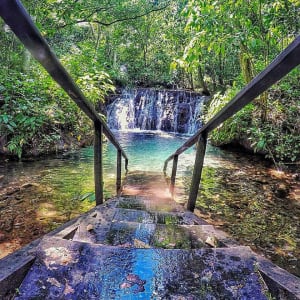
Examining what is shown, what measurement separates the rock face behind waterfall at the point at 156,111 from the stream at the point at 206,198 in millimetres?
7387

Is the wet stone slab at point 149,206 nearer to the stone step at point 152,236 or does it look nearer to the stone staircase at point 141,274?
the stone step at point 152,236

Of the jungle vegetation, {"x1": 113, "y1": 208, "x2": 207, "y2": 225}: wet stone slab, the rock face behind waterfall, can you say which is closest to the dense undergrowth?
the jungle vegetation

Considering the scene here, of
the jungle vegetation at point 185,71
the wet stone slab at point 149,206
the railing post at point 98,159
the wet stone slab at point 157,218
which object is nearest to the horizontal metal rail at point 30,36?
the railing post at point 98,159

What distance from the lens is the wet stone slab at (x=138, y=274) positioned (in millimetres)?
1021

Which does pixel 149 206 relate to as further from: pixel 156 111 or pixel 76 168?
pixel 156 111

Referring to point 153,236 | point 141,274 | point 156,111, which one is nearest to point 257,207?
A: point 153,236

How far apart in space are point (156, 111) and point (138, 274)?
50.4ft

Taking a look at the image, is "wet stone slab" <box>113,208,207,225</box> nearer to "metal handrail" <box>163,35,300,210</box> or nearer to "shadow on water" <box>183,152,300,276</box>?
"metal handrail" <box>163,35,300,210</box>

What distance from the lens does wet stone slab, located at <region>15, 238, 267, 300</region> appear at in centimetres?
102

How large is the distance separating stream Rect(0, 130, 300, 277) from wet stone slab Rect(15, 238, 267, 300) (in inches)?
71.0

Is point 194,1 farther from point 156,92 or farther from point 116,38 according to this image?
point 116,38

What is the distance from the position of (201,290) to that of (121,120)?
50.6ft

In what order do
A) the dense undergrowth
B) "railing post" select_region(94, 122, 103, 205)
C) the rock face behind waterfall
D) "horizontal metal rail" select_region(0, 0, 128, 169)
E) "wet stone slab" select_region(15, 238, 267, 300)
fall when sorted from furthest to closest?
the rock face behind waterfall → the dense undergrowth → "railing post" select_region(94, 122, 103, 205) → "wet stone slab" select_region(15, 238, 267, 300) → "horizontal metal rail" select_region(0, 0, 128, 169)

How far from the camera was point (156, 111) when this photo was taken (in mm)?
16234
